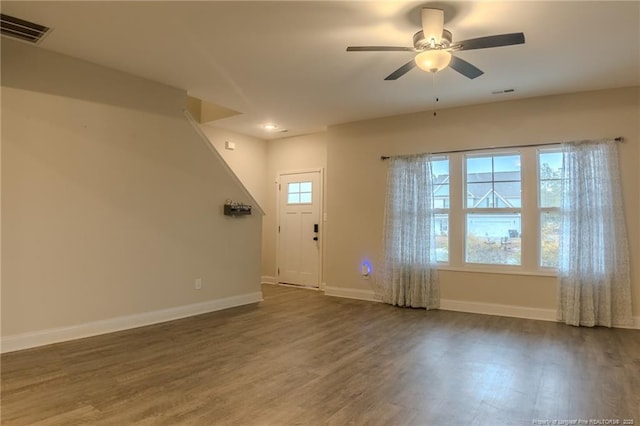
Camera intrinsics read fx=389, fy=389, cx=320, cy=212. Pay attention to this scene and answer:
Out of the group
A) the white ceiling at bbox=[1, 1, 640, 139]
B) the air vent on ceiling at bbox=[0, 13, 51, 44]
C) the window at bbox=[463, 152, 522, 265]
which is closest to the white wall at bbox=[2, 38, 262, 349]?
the air vent on ceiling at bbox=[0, 13, 51, 44]

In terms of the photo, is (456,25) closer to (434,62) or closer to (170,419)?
(434,62)

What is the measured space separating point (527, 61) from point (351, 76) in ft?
5.92

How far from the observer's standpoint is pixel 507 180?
5.27 m

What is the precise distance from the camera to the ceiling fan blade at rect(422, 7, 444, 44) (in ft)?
9.56

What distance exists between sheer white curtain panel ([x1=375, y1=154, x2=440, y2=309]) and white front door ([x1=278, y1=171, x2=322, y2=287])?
5.30 ft

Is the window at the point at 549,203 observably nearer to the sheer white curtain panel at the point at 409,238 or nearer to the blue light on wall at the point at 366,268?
the sheer white curtain panel at the point at 409,238


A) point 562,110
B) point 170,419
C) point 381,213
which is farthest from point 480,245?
point 170,419

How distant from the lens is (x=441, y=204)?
567cm

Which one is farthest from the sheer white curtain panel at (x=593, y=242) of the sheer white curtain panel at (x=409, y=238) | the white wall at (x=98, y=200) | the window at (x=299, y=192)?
the white wall at (x=98, y=200)

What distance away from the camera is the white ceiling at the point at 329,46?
9.95 ft

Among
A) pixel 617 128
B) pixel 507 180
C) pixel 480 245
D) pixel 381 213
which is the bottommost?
pixel 480 245

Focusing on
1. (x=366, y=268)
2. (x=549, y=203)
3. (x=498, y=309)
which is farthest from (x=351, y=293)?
(x=549, y=203)

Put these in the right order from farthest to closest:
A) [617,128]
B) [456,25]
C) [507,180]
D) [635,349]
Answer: [507,180]
[617,128]
[635,349]
[456,25]

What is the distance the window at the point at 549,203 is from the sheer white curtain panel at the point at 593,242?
0.46 ft
